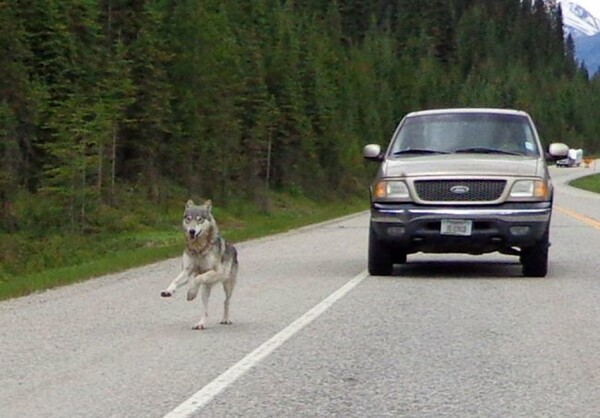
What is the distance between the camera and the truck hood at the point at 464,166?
1548cm

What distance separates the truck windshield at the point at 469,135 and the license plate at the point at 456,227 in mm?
1538

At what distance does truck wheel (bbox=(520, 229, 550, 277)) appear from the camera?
15.6m

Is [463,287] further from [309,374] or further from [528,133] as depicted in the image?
[309,374]

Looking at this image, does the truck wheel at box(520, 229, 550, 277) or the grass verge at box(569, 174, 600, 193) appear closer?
the truck wheel at box(520, 229, 550, 277)

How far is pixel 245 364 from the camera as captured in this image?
9.38m

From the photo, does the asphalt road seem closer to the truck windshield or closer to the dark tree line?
the truck windshield

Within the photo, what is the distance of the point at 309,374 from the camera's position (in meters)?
8.98

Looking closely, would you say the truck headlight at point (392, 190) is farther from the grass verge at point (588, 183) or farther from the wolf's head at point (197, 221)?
the grass verge at point (588, 183)

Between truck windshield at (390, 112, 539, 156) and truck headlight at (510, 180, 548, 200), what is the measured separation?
43.3 inches

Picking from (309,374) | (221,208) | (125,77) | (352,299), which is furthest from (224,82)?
(309,374)

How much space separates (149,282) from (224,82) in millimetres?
35843

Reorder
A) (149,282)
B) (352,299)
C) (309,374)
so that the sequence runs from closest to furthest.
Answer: (309,374) → (352,299) → (149,282)

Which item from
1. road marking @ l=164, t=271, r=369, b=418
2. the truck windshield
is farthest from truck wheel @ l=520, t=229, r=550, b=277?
road marking @ l=164, t=271, r=369, b=418

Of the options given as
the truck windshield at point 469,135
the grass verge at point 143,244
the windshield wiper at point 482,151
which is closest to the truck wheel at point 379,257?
the truck windshield at point 469,135
